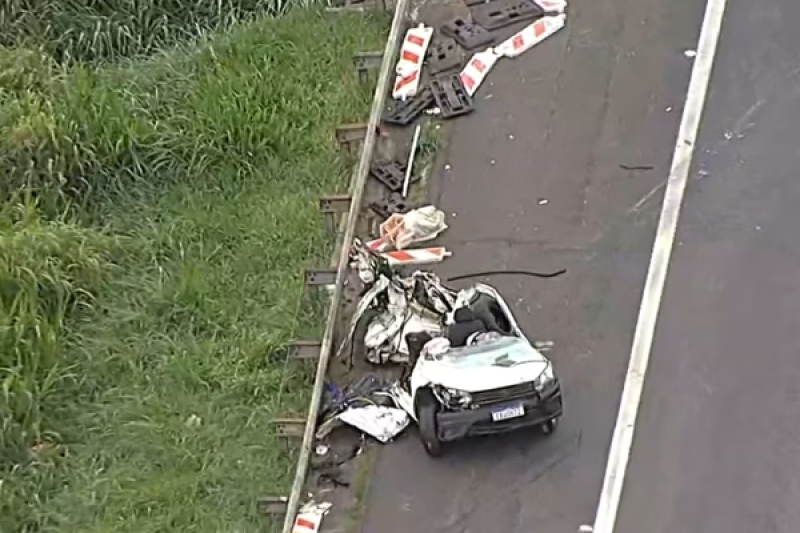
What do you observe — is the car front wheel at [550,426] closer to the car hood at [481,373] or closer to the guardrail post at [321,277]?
the car hood at [481,373]

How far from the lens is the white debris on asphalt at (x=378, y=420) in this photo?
10.6 m

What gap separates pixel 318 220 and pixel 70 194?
2.11 metres

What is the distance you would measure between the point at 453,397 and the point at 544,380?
0.60 metres

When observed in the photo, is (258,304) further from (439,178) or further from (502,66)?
(502,66)

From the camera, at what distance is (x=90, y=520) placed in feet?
34.4

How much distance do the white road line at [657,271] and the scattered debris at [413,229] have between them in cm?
168

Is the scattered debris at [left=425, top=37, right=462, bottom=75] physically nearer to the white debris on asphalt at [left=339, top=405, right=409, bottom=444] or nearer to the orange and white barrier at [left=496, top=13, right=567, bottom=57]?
the orange and white barrier at [left=496, top=13, right=567, bottom=57]

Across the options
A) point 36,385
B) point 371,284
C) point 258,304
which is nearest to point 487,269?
point 371,284

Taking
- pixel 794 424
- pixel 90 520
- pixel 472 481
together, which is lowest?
pixel 90 520

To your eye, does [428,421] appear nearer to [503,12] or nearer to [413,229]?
[413,229]

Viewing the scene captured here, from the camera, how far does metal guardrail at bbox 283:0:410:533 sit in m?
10.2

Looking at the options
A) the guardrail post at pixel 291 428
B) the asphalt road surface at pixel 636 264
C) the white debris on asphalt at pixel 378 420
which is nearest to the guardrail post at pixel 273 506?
the guardrail post at pixel 291 428

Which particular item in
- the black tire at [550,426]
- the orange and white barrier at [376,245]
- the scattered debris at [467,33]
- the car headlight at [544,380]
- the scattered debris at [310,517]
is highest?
the scattered debris at [467,33]

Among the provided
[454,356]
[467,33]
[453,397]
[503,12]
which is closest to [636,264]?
[454,356]
